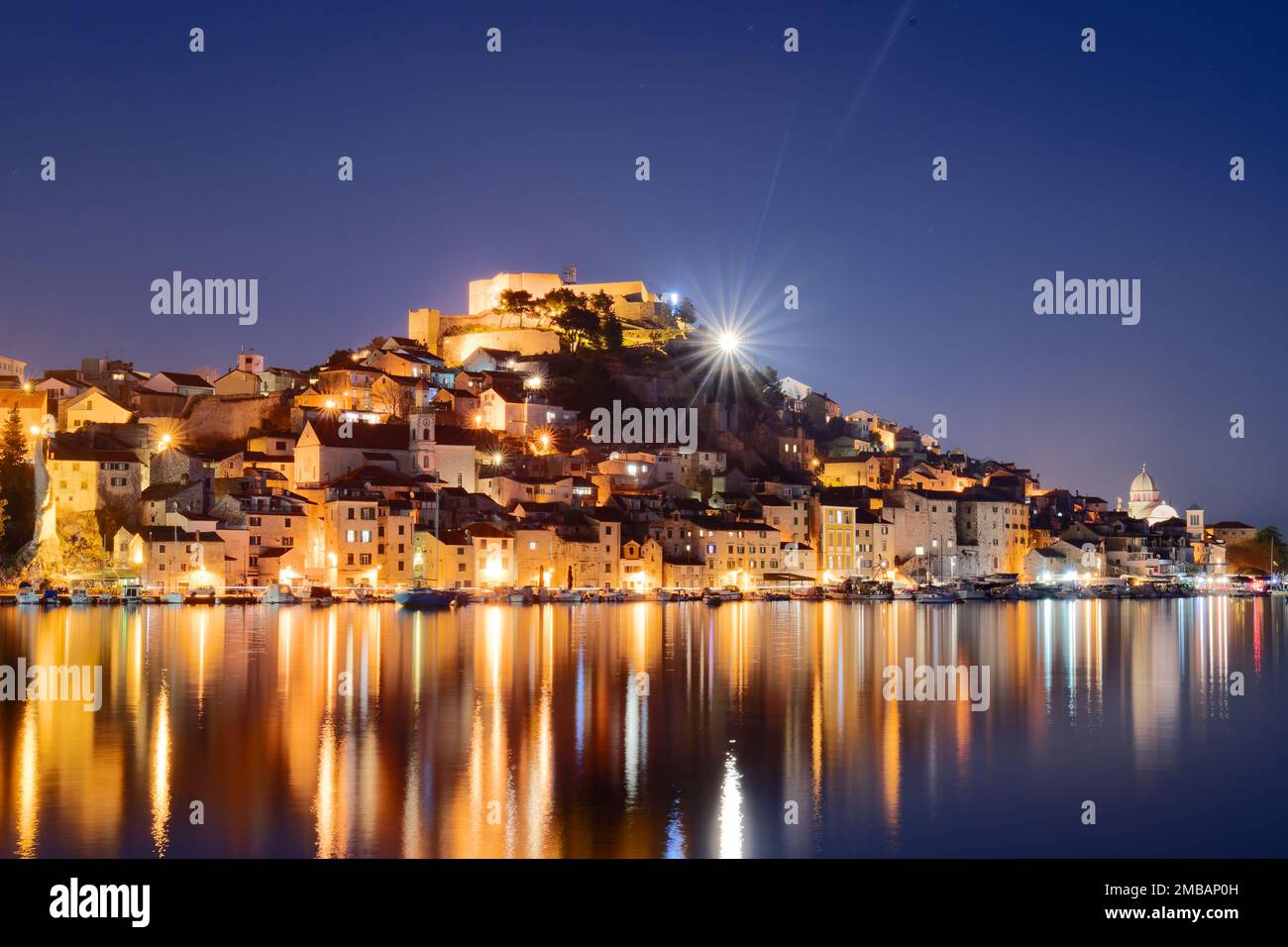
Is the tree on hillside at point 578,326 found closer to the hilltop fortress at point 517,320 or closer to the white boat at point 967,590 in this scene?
the hilltop fortress at point 517,320

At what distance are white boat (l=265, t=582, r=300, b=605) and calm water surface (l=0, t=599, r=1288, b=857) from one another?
43.8 ft

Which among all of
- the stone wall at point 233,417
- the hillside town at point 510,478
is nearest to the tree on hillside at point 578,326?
the hillside town at point 510,478

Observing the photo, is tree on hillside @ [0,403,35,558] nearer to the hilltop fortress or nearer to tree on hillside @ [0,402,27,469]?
tree on hillside @ [0,402,27,469]

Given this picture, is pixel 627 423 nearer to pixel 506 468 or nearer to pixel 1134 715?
pixel 506 468

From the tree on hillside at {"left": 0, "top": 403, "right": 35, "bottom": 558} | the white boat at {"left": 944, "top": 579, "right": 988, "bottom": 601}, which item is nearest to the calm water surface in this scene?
the tree on hillside at {"left": 0, "top": 403, "right": 35, "bottom": 558}

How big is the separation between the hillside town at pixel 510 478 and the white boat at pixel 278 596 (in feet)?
3.82

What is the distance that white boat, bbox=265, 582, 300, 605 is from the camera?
4850 centimetres

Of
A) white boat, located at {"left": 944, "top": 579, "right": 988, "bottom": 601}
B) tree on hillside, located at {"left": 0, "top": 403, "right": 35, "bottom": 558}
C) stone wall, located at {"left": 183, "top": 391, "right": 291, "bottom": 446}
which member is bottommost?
white boat, located at {"left": 944, "top": 579, "right": 988, "bottom": 601}

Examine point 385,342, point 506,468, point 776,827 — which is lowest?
point 776,827

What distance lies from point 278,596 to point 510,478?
1165cm

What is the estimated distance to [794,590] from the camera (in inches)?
2371
